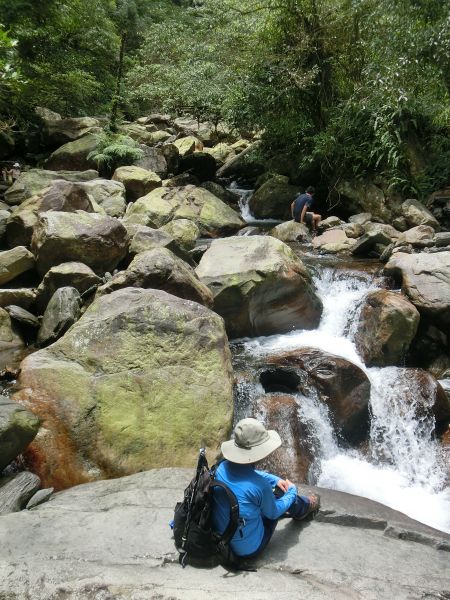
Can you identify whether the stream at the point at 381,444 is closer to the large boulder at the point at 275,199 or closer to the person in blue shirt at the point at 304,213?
the person in blue shirt at the point at 304,213

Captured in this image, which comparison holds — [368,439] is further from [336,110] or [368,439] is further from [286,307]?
[336,110]

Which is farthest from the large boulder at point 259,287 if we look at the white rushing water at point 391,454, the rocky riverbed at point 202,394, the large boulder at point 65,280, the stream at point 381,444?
the large boulder at point 65,280

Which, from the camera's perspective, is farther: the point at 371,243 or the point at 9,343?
the point at 371,243

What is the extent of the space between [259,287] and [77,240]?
3525mm

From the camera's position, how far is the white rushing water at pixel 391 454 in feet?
19.8

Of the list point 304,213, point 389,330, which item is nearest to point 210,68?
point 304,213

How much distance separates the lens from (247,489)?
10.6 ft

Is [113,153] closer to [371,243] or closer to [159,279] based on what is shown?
[371,243]

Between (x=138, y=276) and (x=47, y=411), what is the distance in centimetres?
299

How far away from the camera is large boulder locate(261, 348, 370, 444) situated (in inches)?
268

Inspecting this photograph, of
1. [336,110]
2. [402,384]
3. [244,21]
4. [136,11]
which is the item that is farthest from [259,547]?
[136,11]

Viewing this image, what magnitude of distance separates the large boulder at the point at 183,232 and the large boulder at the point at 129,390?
4.87 m

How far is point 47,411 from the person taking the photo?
496 cm

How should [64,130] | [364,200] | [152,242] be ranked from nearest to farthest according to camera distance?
[152,242], [364,200], [64,130]
